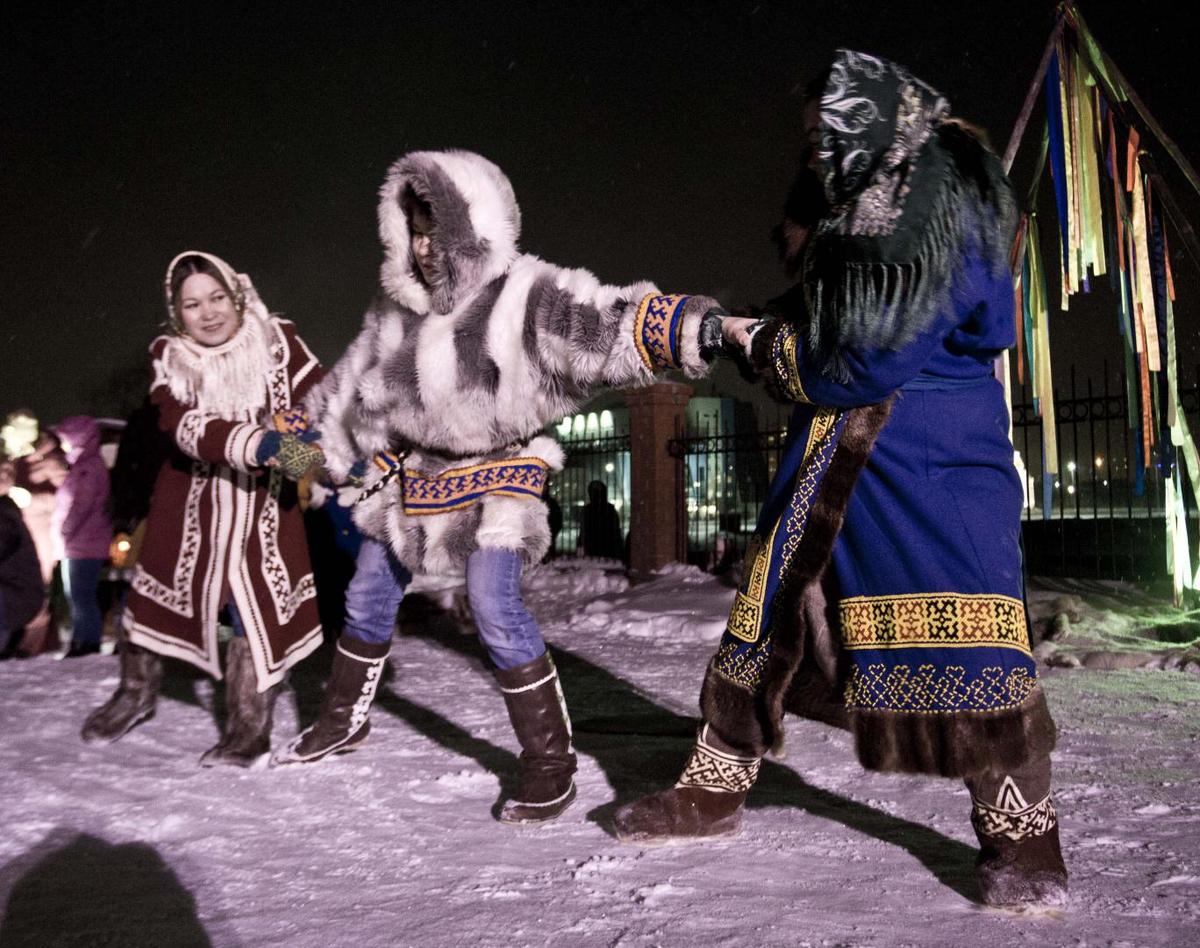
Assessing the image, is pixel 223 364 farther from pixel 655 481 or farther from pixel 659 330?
pixel 655 481

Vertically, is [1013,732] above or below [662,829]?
above

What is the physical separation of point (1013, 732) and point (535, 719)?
1.33m

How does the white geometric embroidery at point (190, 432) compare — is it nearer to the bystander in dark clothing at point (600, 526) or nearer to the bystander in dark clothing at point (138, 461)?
the bystander in dark clothing at point (138, 461)

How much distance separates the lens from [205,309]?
11.4ft

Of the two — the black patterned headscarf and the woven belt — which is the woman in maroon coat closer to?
the woven belt

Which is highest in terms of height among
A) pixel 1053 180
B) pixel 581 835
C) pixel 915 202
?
pixel 1053 180

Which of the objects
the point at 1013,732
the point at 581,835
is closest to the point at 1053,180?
the point at 1013,732

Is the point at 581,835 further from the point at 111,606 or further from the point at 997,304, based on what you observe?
the point at 111,606

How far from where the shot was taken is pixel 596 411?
2466 cm

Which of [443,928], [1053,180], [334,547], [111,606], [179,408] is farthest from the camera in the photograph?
[111,606]

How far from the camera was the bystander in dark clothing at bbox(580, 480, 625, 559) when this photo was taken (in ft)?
46.9

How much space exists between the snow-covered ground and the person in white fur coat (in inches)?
16.9

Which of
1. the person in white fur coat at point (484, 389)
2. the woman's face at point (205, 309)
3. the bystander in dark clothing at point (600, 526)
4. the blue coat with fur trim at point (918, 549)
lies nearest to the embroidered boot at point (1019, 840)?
the blue coat with fur trim at point (918, 549)

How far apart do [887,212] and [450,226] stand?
1308 mm
